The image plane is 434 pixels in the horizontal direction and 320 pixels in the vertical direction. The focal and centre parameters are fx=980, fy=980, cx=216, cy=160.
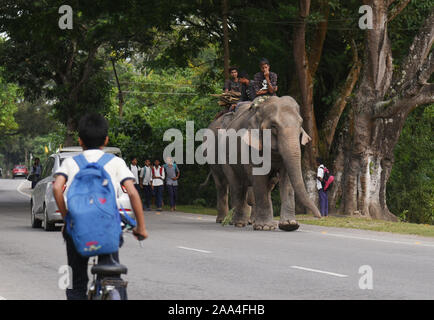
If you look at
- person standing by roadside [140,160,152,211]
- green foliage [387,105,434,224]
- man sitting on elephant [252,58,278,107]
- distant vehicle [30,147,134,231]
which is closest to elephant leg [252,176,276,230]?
man sitting on elephant [252,58,278,107]

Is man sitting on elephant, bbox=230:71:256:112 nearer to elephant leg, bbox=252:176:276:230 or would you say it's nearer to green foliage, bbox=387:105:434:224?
elephant leg, bbox=252:176:276:230

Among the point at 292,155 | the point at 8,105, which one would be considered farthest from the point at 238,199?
the point at 8,105

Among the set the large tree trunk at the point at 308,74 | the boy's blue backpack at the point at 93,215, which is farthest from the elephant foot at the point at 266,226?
the boy's blue backpack at the point at 93,215

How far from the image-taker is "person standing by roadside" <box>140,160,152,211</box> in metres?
33.9

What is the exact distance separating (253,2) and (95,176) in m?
26.5

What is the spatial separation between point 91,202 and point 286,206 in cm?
1400

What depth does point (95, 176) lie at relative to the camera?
6910 millimetres

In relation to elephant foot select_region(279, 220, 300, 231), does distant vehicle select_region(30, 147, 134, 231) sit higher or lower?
higher

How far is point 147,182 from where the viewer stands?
3397 centimetres

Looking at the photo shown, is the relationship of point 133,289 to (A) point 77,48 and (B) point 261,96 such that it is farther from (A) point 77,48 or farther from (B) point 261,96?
(A) point 77,48

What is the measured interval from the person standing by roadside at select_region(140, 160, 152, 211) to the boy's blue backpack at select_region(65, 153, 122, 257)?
1057 inches

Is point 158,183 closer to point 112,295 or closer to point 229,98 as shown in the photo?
point 229,98
